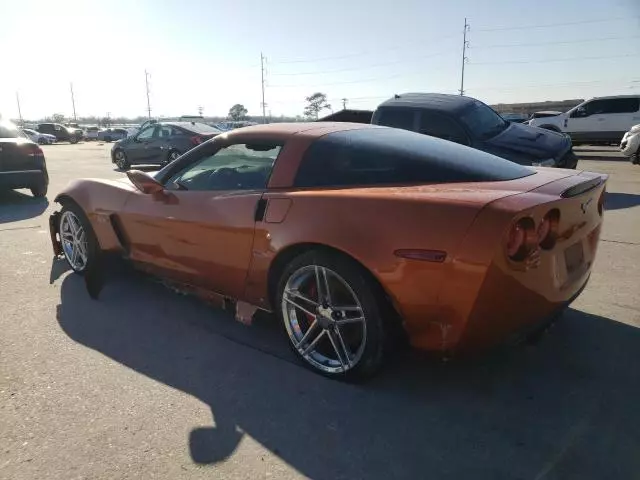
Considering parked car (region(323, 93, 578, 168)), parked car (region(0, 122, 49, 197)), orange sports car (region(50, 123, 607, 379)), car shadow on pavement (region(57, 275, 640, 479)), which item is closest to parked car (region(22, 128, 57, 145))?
parked car (region(0, 122, 49, 197))

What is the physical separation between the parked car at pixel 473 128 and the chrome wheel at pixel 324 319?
18.2 feet

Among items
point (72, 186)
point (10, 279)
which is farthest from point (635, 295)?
point (10, 279)

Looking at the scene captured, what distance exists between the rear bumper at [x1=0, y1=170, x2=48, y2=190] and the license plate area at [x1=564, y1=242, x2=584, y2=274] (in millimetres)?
8755

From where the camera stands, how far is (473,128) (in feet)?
25.4

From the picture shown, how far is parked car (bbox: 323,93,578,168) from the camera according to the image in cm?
757

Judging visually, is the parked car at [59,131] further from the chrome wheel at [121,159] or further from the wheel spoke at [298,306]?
the wheel spoke at [298,306]

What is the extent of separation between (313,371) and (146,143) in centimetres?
1396

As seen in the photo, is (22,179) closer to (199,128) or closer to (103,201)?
(103,201)

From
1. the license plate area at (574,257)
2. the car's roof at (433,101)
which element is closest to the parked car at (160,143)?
the car's roof at (433,101)

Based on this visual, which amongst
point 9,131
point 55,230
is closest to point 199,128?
point 9,131

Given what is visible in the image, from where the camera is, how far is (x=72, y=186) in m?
4.20

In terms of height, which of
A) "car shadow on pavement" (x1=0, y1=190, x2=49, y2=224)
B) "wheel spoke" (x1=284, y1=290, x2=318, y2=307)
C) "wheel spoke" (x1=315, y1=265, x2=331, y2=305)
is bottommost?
"car shadow on pavement" (x1=0, y1=190, x2=49, y2=224)

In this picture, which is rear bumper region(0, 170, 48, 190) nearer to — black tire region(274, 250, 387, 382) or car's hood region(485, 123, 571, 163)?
car's hood region(485, 123, 571, 163)

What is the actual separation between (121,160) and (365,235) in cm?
1517
